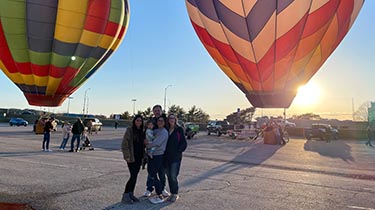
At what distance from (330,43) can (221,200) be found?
8.77m

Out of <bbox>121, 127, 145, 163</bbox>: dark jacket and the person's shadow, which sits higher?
<bbox>121, 127, 145, 163</bbox>: dark jacket

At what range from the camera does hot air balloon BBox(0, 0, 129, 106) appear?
33.6 feet

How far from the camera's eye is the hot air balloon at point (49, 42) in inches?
404

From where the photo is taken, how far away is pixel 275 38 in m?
10.9

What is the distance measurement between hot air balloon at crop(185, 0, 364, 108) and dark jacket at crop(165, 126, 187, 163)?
665 cm

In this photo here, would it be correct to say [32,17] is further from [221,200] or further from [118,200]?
[221,200]

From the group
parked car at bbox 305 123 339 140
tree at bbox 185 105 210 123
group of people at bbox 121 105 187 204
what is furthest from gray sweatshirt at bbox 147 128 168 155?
tree at bbox 185 105 210 123

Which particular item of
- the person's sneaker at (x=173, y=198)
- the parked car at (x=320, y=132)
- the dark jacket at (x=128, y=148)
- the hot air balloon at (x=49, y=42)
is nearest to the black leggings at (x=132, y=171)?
the dark jacket at (x=128, y=148)

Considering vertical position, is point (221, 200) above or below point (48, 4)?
below

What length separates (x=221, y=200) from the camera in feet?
18.0

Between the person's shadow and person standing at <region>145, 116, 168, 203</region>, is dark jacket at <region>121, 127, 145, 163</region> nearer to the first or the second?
person standing at <region>145, 116, 168, 203</region>

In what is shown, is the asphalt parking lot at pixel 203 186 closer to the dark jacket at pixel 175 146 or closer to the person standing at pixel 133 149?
the person standing at pixel 133 149

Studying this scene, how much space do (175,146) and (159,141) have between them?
32 cm

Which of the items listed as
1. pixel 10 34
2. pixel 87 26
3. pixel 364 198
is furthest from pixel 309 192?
pixel 10 34
